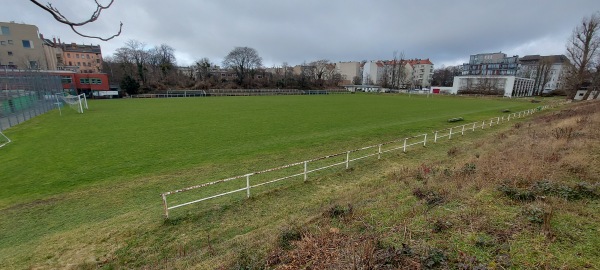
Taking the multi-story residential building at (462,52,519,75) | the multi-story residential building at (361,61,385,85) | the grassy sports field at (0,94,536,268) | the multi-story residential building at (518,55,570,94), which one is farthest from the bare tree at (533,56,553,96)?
the grassy sports field at (0,94,536,268)

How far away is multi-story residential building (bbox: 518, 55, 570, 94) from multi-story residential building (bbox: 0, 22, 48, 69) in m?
145

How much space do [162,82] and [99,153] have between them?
239 ft

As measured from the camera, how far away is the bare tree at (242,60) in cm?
9912

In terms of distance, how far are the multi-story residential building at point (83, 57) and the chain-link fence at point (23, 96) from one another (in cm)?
7076

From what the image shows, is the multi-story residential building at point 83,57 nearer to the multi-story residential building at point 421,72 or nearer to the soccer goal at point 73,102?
the soccer goal at point 73,102

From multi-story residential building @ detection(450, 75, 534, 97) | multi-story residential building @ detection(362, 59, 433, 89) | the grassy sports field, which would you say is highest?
multi-story residential building @ detection(362, 59, 433, 89)

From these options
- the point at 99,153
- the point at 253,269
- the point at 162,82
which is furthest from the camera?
the point at 162,82

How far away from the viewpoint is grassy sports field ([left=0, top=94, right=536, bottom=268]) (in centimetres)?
695

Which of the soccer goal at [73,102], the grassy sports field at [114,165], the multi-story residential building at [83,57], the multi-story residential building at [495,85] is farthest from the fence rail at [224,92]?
the multi-story residential building at [495,85]

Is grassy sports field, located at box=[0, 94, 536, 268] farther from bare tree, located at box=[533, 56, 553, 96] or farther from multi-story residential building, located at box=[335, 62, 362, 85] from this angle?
multi-story residential building, located at box=[335, 62, 362, 85]

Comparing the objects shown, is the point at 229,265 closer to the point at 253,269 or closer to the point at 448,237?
the point at 253,269

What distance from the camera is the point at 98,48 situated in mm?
99500

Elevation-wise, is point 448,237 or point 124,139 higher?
point 448,237

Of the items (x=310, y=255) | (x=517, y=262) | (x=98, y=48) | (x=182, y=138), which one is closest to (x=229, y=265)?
(x=310, y=255)
